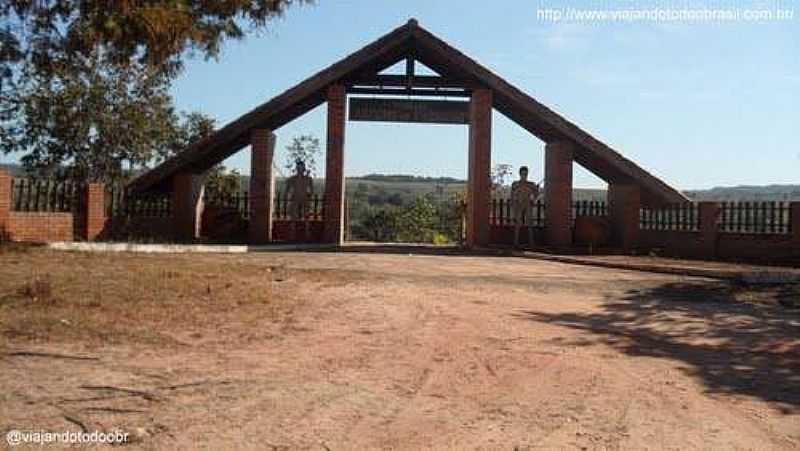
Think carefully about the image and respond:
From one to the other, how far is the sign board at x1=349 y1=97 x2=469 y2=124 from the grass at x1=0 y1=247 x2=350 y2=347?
33.8 ft

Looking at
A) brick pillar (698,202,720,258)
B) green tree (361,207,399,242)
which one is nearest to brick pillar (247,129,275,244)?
green tree (361,207,399,242)

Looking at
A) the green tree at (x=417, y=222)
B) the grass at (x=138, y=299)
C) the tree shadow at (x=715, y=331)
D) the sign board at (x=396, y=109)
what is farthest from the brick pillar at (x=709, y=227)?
the green tree at (x=417, y=222)

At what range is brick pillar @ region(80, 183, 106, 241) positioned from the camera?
2020 centimetres

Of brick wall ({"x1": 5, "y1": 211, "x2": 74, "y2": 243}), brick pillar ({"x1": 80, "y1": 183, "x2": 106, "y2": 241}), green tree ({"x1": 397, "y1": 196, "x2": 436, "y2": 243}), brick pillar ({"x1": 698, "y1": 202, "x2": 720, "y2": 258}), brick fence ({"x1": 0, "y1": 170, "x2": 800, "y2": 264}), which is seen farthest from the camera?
green tree ({"x1": 397, "y1": 196, "x2": 436, "y2": 243})

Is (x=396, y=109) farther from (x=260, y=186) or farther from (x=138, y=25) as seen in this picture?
(x=138, y=25)

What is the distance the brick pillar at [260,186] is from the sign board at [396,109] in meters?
2.56

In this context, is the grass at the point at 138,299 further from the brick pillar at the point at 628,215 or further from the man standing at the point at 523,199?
the brick pillar at the point at 628,215

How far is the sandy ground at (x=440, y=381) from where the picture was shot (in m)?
5.30

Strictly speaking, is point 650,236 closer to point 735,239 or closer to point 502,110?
point 735,239

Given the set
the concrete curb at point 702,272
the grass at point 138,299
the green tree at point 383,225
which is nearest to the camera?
the grass at point 138,299

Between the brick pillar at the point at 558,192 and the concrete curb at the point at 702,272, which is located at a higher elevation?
the brick pillar at the point at 558,192

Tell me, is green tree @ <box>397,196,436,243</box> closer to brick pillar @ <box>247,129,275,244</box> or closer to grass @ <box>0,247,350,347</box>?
brick pillar @ <box>247,129,275,244</box>

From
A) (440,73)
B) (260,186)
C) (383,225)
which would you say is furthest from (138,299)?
(383,225)

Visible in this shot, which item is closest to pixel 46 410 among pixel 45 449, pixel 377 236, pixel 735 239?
pixel 45 449
